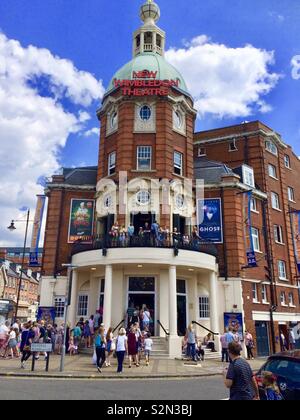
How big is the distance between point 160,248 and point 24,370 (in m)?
9.39

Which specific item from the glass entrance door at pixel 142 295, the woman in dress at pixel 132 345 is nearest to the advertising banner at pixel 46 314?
the glass entrance door at pixel 142 295

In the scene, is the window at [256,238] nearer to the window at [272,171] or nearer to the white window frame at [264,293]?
the white window frame at [264,293]

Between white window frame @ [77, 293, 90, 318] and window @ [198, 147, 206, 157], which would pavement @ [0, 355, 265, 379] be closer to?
white window frame @ [77, 293, 90, 318]

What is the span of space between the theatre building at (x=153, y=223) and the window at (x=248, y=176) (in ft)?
1.46

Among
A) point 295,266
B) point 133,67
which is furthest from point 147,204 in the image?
point 295,266

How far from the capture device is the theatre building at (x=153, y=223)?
21766mm

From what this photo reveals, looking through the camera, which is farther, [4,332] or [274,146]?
[274,146]

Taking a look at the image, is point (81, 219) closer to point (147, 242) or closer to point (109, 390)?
point (147, 242)

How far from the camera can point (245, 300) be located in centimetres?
2534

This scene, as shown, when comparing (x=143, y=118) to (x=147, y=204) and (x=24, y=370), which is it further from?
(x=24, y=370)

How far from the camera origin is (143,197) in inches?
975

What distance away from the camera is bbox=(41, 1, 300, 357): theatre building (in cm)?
2177

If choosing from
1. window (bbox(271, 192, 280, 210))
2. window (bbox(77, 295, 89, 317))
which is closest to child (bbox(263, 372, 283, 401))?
window (bbox(77, 295, 89, 317))

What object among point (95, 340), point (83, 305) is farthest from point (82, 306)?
point (95, 340)
